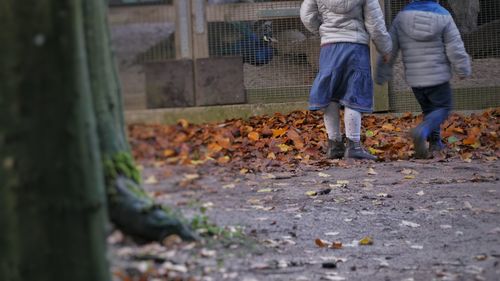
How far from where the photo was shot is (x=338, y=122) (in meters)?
8.55

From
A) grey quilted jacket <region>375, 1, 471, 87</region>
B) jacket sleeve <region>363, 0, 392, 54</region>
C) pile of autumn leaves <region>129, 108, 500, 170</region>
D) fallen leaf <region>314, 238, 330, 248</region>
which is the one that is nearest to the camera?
fallen leaf <region>314, 238, 330, 248</region>

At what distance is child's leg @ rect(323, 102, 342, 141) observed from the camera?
8.49 m

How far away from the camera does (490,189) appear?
23.2 feet

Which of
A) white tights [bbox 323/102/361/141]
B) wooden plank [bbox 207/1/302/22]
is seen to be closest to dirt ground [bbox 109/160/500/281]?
white tights [bbox 323/102/361/141]

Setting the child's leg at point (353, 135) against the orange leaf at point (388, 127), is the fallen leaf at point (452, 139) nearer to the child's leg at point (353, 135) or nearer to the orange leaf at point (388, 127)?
the orange leaf at point (388, 127)

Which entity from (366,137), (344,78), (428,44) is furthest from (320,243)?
(366,137)

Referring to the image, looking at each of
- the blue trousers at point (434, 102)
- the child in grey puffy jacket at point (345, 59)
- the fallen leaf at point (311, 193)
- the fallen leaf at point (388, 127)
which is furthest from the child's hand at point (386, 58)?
the fallen leaf at point (388, 127)

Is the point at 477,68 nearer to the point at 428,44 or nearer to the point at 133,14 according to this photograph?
the point at 428,44

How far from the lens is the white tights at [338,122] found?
8.39 meters

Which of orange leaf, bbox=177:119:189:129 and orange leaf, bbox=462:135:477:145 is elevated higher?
orange leaf, bbox=177:119:189:129

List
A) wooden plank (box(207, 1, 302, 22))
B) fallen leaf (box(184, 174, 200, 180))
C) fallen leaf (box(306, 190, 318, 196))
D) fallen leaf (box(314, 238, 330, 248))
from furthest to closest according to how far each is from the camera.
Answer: wooden plank (box(207, 1, 302, 22)) → fallen leaf (box(306, 190, 318, 196)) → fallen leaf (box(314, 238, 330, 248)) → fallen leaf (box(184, 174, 200, 180))

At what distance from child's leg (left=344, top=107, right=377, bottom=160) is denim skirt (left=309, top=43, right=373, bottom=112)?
0.08m

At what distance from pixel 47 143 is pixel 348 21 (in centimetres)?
589

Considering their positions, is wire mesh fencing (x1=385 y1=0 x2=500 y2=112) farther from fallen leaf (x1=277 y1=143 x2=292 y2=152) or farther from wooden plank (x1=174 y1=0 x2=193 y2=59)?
wooden plank (x1=174 y1=0 x2=193 y2=59)
